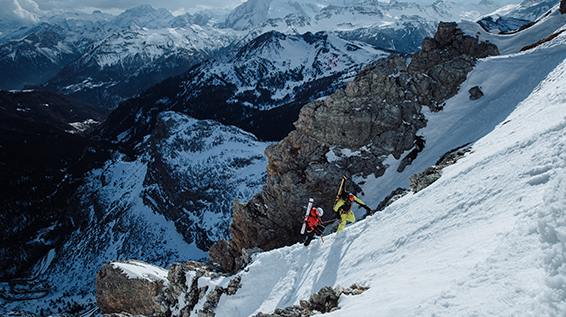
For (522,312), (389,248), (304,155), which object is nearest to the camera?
(522,312)

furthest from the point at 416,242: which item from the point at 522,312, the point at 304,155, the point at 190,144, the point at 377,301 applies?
the point at 190,144

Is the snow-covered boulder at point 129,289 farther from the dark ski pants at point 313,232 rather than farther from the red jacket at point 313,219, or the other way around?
the red jacket at point 313,219

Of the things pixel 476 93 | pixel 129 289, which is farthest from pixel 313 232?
pixel 476 93

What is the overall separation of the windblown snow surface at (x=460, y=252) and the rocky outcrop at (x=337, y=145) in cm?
1189

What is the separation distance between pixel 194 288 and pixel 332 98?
1065 inches

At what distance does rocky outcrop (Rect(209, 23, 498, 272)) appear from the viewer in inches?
1245

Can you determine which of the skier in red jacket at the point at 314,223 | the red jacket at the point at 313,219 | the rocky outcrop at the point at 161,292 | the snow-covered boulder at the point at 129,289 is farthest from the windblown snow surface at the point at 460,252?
the snow-covered boulder at the point at 129,289

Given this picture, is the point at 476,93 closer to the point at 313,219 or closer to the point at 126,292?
the point at 313,219

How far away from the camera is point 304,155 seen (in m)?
34.2

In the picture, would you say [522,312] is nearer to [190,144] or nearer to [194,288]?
[194,288]

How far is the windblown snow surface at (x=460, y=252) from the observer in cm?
618

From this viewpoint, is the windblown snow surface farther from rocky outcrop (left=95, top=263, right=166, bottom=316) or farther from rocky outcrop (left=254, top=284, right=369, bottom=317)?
rocky outcrop (left=95, top=263, right=166, bottom=316)

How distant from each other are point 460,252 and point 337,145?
86.1 ft

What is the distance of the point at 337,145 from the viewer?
3450 centimetres
